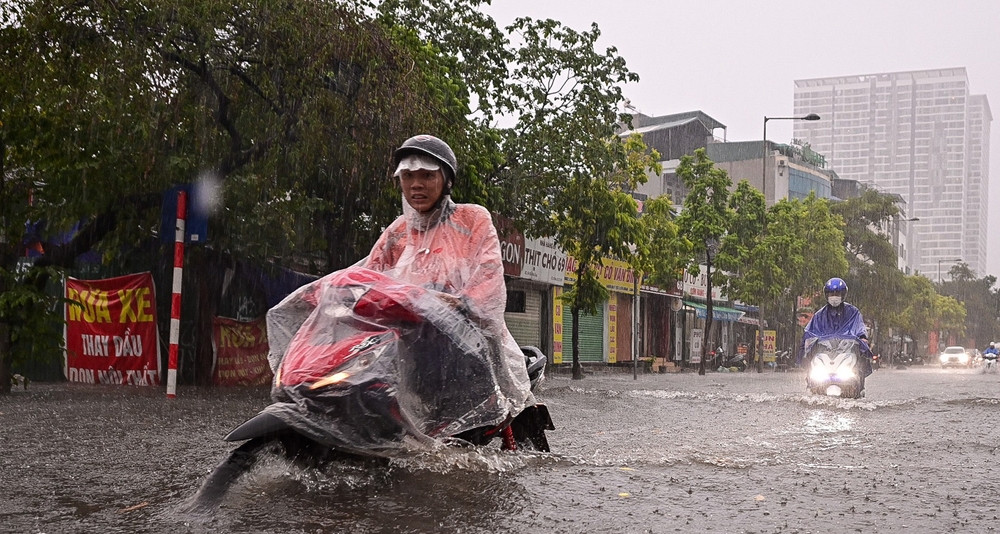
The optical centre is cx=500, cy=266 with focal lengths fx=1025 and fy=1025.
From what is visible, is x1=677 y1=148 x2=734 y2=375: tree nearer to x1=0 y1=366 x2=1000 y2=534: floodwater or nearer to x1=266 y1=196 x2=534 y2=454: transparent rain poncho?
x1=0 y1=366 x2=1000 y2=534: floodwater

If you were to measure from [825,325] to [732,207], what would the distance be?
24689mm

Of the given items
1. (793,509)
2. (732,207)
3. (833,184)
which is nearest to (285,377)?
(793,509)

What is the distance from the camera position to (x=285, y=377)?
3.95 meters

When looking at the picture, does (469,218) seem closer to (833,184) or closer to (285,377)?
(285,377)

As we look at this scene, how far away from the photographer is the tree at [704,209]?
35.4 metres

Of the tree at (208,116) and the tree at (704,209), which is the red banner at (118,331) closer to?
the tree at (208,116)

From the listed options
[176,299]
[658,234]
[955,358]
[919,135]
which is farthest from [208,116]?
[919,135]

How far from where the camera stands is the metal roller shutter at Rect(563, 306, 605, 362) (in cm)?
3331

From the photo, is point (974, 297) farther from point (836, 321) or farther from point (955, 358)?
point (836, 321)

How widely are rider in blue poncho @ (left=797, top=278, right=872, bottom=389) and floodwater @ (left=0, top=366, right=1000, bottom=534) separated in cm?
577

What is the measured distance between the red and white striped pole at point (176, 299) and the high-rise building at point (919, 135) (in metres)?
195

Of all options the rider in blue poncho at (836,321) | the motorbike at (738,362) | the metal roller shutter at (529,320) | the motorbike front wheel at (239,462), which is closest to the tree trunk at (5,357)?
the motorbike front wheel at (239,462)

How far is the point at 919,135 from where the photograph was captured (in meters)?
194

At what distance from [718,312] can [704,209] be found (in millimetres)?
12434
